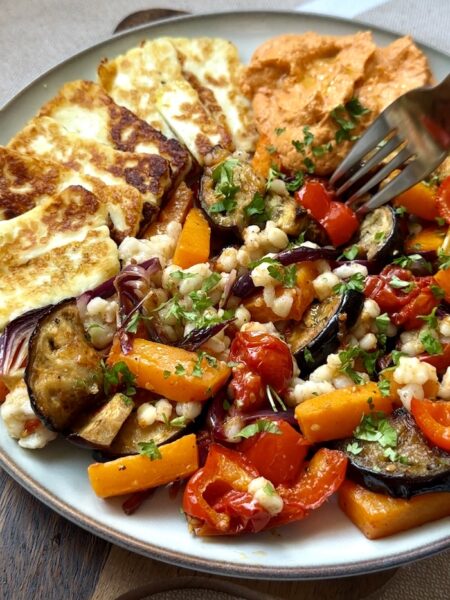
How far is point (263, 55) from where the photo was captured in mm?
4078

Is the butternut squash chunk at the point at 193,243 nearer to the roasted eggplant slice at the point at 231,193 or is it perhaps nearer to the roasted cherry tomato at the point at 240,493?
the roasted eggplant slice at the point at 231,193

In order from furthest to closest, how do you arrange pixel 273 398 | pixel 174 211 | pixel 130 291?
pixel 174 211 < pixel 130 291 < pixel 273 398

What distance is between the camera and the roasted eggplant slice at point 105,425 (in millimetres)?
2662

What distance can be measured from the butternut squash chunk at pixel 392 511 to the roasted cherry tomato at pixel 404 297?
836 millimetres

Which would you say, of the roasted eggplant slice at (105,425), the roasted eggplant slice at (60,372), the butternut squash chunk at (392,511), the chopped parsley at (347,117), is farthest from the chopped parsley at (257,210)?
the butternut squash chunk at (392,511)

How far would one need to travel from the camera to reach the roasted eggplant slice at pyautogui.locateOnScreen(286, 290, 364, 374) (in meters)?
2.94

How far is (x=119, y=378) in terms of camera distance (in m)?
2.81

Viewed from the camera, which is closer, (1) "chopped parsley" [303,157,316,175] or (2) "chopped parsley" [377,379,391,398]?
(2) "chopped parsley" [377,379,391,398]

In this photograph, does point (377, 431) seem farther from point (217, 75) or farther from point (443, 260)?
point (217, 75)

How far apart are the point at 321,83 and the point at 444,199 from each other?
104 centimetres

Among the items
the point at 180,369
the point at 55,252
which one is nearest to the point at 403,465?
the point at 180,369

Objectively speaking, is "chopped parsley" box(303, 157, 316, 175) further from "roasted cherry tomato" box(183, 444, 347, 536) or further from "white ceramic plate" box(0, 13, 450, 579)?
"white ceramic plate" box(0, 13, 450, 579)

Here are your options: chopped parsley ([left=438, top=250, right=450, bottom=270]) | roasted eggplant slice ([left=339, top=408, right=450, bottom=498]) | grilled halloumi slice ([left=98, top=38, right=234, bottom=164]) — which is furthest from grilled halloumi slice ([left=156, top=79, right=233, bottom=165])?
roasted eggplant slice ([left=339, top=408, right=450, bottom=498])

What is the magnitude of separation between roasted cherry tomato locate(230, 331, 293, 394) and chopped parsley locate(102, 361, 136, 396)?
1.50 ft
